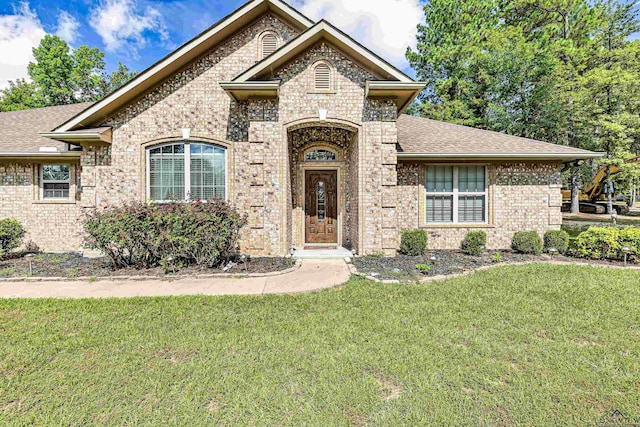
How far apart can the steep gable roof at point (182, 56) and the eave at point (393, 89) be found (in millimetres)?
3069

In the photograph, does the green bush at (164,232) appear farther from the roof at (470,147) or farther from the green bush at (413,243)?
the roof at (470,147)

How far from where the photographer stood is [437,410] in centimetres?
242

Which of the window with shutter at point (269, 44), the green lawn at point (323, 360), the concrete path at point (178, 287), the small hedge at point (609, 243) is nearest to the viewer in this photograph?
the green lawn at point (323, 360)

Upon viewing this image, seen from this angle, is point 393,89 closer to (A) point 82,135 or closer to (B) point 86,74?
(A) point 82,135

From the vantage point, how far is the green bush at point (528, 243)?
28.7ft

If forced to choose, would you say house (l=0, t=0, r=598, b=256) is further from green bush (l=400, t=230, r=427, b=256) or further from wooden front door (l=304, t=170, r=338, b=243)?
green bush (l=400, t=230, r=427, b=256)

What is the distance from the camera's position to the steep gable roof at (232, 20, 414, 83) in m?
7.38

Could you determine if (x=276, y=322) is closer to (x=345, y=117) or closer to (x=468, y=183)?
(x=345, y=117)

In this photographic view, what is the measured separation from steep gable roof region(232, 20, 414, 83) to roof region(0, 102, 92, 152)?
681 centimetres

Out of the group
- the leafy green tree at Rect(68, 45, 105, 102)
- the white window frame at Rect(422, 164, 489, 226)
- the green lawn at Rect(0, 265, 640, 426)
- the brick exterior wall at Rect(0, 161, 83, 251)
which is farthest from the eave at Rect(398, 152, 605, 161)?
the leafy green tree at Rect(68, 45, 105, 102)

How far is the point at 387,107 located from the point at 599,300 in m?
6.03

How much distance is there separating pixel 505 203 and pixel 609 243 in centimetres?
262

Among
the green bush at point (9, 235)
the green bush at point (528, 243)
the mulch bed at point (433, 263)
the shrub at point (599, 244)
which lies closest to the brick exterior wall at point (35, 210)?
the green bush at point (9, 235)

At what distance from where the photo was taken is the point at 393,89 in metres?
7.54
